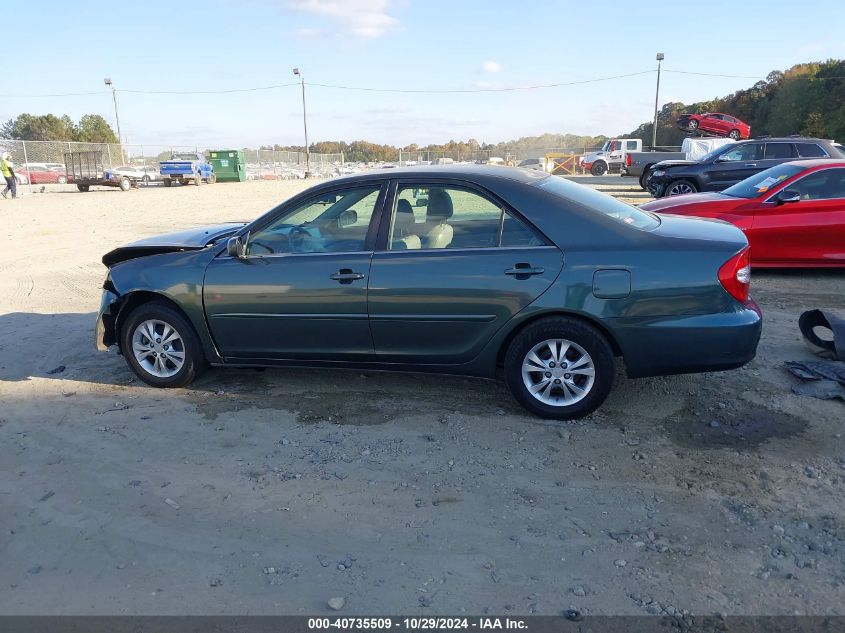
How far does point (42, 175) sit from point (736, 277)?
39.8 meters

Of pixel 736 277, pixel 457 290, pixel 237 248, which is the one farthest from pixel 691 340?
pixel 237 248

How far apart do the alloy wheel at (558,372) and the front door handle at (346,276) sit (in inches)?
49.6

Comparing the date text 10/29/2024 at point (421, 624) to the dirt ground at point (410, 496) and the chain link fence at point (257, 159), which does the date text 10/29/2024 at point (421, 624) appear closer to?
the dirt ground at point (410, 496)

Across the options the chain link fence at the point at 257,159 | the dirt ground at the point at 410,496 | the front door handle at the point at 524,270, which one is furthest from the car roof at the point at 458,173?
the chain link fence at the point at 257,159

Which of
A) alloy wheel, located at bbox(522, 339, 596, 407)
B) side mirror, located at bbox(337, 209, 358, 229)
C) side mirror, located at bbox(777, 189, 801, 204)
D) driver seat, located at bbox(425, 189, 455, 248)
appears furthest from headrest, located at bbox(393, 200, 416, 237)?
side mirror, located at bbox(777, 189, 801, 204)

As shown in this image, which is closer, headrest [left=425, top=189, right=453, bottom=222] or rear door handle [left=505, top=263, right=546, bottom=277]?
rear door handle [left=505, top=263, right=546, bottom=277]

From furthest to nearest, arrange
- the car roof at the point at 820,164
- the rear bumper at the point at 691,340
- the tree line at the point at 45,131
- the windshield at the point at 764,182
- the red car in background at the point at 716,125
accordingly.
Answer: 1. the tree line at the point at 45,131
2. the red car in background at the point at 716,125
3. the windshield at the point at 764,182
4. the car roof at the point at 820,164
5. the rear bumper at the point at 691,340

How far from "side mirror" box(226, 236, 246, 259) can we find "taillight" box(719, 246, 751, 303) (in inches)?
127

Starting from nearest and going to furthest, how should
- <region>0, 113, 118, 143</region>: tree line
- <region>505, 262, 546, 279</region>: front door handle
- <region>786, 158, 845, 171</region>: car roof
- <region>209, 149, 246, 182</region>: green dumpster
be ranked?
<region>505, 262, 546, 279</region>: front door handle, <region>786, 158, 845, 171</region>: car roof, <region>209, 149, 246, 182</region>: green dumpster, <region>0, 113, 118, 143</region>: tree line

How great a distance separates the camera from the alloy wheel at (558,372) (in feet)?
13.4

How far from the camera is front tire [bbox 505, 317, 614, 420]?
404 centimetres

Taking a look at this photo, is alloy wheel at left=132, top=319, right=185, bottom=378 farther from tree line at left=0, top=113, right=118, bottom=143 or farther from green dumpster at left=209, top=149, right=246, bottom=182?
tree line at left=0, top=113, right=118, bottom=143

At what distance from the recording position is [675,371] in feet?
13.3

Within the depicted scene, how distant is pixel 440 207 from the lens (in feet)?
14.3
